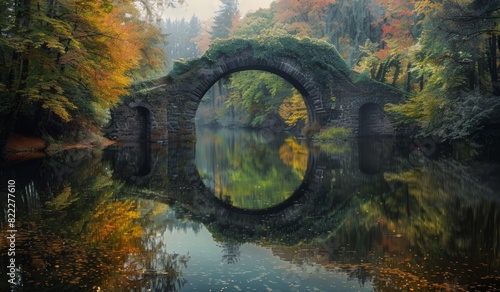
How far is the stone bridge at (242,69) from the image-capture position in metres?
25.0

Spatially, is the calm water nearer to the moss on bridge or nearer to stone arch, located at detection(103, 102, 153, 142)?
stone arch, located at detection(103, 102, 153, 142)

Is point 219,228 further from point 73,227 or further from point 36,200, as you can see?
point 36,200

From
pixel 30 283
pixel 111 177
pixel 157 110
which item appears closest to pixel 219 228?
pixel 30 283

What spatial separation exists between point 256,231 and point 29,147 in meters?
13.5

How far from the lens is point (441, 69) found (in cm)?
1908

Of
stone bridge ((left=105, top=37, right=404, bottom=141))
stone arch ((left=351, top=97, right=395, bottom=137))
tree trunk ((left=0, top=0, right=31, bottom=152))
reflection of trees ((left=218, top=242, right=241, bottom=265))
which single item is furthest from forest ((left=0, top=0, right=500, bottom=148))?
reflection of trees ((left=218, top=242, right=241, bottom=265))

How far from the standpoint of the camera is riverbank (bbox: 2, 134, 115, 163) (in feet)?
48.5

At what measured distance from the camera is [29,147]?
671 inches

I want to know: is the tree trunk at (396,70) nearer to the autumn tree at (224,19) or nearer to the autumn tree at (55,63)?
the autumn tree at (55,63)

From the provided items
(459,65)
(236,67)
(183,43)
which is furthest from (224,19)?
(459,65)

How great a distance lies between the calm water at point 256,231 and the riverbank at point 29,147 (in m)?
3.89

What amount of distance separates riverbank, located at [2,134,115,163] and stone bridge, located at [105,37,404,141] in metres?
5.06

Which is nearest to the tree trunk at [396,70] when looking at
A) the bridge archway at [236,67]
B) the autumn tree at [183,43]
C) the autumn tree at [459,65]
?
the bridge archway at [236,67]

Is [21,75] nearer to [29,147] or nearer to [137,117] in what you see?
[29,147]
